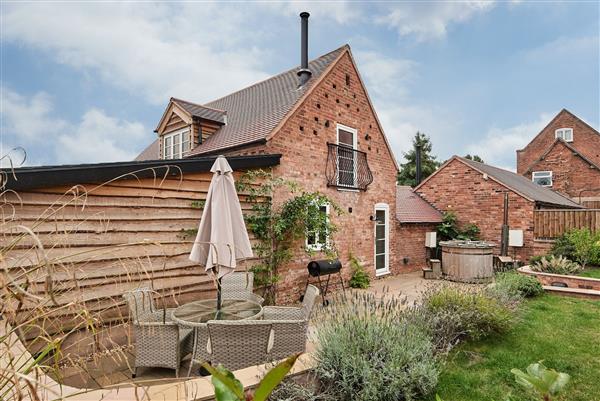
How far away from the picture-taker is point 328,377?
3.26 m

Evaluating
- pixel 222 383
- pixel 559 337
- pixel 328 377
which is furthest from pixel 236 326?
pixel 559 337

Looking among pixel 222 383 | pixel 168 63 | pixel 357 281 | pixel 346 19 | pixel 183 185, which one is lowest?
pixel 357 281

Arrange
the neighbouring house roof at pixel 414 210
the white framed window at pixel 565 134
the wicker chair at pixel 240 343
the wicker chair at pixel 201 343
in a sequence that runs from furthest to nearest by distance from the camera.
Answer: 1. the white framed window at pixel 565 134
2. the neighbouring house roof at pixel 414 210
3. the wicker chair at pixel 201 343
4. the wicker chair at pixel 240 343

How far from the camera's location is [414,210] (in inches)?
559

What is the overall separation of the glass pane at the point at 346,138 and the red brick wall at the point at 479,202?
23.5 ft

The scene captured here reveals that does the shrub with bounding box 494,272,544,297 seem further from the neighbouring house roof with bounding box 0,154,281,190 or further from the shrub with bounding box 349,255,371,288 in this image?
the neighbouring house roof with bounding box 0,154,281,190

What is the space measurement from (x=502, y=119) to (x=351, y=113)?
50.3 ft

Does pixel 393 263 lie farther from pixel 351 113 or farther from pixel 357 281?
pixel 351 113

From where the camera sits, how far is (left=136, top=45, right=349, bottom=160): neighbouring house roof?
344 inches

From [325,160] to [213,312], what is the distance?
5.94 m

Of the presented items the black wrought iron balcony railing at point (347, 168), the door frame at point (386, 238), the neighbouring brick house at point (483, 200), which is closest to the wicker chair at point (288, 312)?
the black wrought iron balcony railing at point (347, 168)

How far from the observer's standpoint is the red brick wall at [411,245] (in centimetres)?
1270

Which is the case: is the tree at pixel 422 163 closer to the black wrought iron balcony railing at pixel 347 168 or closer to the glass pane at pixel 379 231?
the glass pane at pixel 379 231

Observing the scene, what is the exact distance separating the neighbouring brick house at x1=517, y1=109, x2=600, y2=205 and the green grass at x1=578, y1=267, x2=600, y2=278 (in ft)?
46.4
